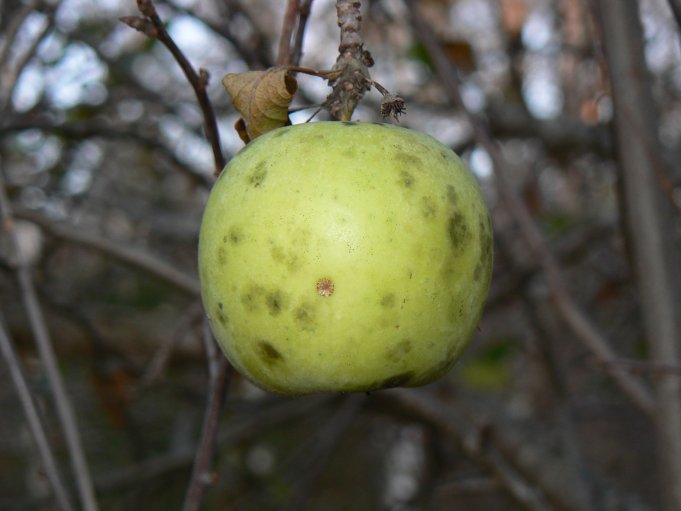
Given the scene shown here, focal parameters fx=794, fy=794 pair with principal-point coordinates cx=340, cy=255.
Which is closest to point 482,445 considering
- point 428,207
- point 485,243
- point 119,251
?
point 119,251

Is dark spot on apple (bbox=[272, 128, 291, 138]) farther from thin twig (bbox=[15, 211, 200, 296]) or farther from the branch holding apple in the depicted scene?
thin twig (bbox=[15, 211, 200, 296])

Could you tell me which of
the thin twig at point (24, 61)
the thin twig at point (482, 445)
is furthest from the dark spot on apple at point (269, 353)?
the thin twig at point (482, 445)

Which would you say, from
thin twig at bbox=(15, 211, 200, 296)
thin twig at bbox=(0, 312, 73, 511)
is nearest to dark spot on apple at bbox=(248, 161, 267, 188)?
thin twig at bbox=(0, 312, 73, 511)

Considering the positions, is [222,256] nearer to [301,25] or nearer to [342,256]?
[342,256]

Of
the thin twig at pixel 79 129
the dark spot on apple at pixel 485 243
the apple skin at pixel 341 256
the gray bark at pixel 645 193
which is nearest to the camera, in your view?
the apple skin at pixel 341 256

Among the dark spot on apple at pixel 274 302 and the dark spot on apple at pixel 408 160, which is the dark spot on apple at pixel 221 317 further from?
the dark spot on apple at pixel 408 160

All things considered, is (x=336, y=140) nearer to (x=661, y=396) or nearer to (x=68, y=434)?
(x=68, y=434)

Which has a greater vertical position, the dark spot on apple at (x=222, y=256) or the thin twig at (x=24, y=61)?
the thin twig at (x=24, y=61)
